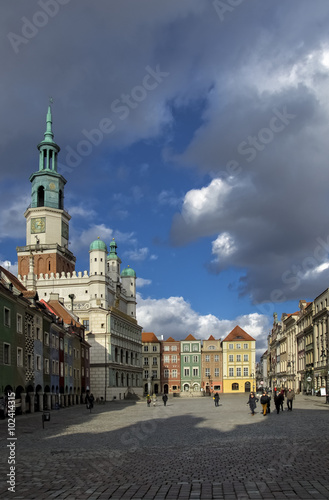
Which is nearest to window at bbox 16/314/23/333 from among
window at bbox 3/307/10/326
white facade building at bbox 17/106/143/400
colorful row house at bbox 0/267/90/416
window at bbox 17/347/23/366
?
colorful row house at bbox 0/267/90/416

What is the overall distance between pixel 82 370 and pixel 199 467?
223 feet

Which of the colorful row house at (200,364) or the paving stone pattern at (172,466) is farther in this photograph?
the colorful row house at (200,364)

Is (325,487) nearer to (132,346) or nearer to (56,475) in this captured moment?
(56,475)

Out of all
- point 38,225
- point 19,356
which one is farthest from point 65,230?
point 19,356

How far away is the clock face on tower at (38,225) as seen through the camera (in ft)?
358

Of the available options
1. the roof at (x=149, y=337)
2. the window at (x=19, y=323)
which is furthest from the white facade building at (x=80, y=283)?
the window at (x=19, y=323)

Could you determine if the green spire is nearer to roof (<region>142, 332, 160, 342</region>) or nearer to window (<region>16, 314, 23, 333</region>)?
roof (<region>142, 332, 160, 342</region>)

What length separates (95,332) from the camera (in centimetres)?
9944

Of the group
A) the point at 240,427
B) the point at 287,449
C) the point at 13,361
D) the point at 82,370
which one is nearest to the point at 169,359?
the point at 82,370

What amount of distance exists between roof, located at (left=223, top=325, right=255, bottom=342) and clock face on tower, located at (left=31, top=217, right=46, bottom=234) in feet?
189

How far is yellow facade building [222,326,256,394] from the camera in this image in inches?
5468

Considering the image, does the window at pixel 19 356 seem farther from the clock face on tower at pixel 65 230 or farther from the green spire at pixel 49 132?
the green spire at pixel 49 132

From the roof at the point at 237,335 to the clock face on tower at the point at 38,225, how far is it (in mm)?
57650

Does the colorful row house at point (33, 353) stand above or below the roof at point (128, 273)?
below
